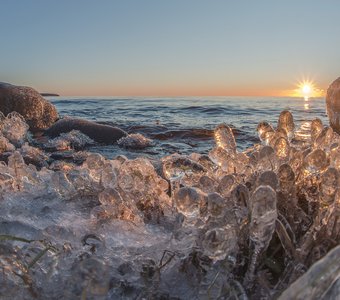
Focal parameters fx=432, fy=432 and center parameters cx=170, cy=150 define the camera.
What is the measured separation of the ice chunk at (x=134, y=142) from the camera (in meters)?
7.91

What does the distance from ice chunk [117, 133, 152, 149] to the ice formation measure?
4849 millimetres

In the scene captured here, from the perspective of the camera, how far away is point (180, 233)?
1.97 meters

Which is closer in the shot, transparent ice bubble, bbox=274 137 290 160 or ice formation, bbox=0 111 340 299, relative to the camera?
ice formation, bbox=0 111 340 299

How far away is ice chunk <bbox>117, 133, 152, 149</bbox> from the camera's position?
7.91 metres

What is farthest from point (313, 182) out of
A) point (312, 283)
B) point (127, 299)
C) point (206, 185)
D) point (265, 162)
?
point (312, 283)

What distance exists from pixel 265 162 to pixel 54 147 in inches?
224

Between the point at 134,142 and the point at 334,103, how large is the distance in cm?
375

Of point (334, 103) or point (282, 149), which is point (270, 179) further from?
point (334, 103)

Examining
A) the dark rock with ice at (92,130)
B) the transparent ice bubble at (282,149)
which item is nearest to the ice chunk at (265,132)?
the transparent ice bubble at (282,149)

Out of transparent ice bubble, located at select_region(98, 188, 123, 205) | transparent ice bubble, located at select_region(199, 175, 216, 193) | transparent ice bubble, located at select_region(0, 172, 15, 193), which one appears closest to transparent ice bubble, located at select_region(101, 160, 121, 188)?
transparent ice bubble, located at select_region(98, 188, 123, 205)

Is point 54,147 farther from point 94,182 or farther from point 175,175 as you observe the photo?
point 175,175

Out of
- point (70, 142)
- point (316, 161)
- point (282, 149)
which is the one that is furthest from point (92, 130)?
point (316, 161)

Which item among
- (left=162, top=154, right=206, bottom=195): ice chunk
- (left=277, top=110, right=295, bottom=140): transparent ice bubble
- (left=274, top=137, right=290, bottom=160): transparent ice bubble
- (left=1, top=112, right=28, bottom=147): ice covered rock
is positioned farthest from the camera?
(left=1, top=112, right=28, bottom=147): ice covered rock

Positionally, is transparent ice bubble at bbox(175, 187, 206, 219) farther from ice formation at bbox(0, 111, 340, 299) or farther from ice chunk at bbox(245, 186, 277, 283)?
ice chunk at bbox(245, 186, 277, 283)
